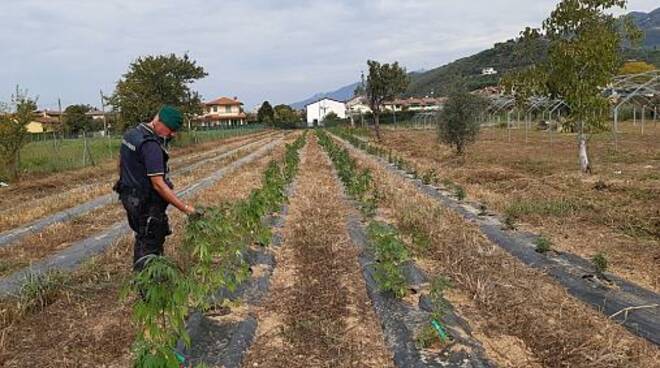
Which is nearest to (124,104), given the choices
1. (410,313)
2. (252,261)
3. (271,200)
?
(271,200)

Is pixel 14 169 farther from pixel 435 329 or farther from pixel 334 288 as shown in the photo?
pixel 435 329

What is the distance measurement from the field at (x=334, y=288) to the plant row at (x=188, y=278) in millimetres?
15

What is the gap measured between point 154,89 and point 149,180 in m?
25.5

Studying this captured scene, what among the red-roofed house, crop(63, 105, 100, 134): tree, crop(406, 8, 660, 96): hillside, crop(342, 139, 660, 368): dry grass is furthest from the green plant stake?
the red-roofed house

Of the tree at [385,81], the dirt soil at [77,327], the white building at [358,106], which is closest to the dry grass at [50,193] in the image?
the dirt soil at [77,327]

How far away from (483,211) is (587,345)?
553cm

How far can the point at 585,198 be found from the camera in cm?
1006

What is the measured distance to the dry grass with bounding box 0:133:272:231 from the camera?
10406 millimetres

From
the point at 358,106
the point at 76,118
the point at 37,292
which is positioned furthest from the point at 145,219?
the point at 358,106

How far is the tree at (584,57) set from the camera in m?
12.8

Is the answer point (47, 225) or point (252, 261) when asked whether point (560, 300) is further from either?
point (47, 225)

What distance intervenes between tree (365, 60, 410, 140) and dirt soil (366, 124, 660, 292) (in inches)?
739

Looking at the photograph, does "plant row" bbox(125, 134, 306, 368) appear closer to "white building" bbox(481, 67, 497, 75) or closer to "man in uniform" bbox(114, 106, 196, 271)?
"man in uniform" bbox(114, 106, 196, 271)

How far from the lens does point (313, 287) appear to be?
18.6 ft
